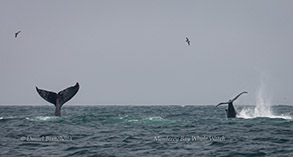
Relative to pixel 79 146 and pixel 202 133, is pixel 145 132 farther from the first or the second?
pixel 79 146

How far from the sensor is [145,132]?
20516 millimetres

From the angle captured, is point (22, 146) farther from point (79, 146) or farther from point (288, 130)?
point (288, 130)

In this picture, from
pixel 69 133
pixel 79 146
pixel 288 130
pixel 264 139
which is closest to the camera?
pixel 79 146

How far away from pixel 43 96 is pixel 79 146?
10.9 m

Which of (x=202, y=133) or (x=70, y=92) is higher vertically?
(x=70, y=92)

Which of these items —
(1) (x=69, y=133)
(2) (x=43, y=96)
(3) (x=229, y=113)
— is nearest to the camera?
(1) (x=69, y=133)

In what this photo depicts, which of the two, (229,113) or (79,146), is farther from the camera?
(229,113)

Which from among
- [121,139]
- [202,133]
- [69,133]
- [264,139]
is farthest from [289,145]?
[69,133]

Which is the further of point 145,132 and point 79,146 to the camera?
point 145,132

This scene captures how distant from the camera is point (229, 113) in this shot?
31562 mm

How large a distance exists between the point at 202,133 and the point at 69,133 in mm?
6674

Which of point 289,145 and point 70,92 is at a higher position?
point 70,92

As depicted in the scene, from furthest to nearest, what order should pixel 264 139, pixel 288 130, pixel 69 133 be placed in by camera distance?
pixel 288 130
pixel 69 133
pixel 264 139

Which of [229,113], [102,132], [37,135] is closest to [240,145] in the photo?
[102,132]
